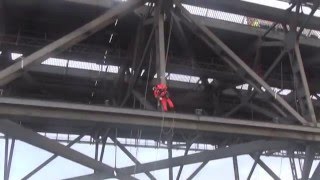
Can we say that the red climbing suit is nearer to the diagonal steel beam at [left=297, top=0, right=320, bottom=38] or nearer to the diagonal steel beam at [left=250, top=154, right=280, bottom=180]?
the diagonal steel beam at [left=297, top=0, right=320, bottom=38]

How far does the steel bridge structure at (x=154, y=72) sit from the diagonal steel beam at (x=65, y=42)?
25mm

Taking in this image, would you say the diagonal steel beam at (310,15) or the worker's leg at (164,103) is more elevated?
the diagonal steel beam at (310,15)

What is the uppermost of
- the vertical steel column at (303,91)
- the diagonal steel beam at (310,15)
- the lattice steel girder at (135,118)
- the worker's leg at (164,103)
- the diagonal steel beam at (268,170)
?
the diagonal steel beam at (310,15)

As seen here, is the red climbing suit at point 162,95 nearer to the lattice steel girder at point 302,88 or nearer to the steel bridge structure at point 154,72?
the steel bridge structure at point 154,72

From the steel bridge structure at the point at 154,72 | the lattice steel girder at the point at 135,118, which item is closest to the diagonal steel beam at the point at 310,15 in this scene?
the steel bridge structure at the point at 154,72

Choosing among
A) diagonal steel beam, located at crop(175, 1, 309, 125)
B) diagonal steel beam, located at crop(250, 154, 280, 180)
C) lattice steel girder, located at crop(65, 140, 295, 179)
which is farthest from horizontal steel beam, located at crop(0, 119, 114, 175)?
diagonal steel beam, located at crop(250, 154, 280, 180)

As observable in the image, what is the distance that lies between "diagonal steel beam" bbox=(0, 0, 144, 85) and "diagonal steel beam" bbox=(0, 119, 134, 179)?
99 centimetres

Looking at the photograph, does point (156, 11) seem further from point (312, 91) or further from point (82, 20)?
point (312, 91)

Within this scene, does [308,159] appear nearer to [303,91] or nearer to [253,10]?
[303,91]

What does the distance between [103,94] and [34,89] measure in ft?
7.31

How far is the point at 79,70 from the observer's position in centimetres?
1530

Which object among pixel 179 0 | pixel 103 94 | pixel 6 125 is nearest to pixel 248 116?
pixel 103 94

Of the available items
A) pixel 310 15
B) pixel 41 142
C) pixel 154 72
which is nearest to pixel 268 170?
pixel 154 72

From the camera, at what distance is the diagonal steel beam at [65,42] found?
959 cm
